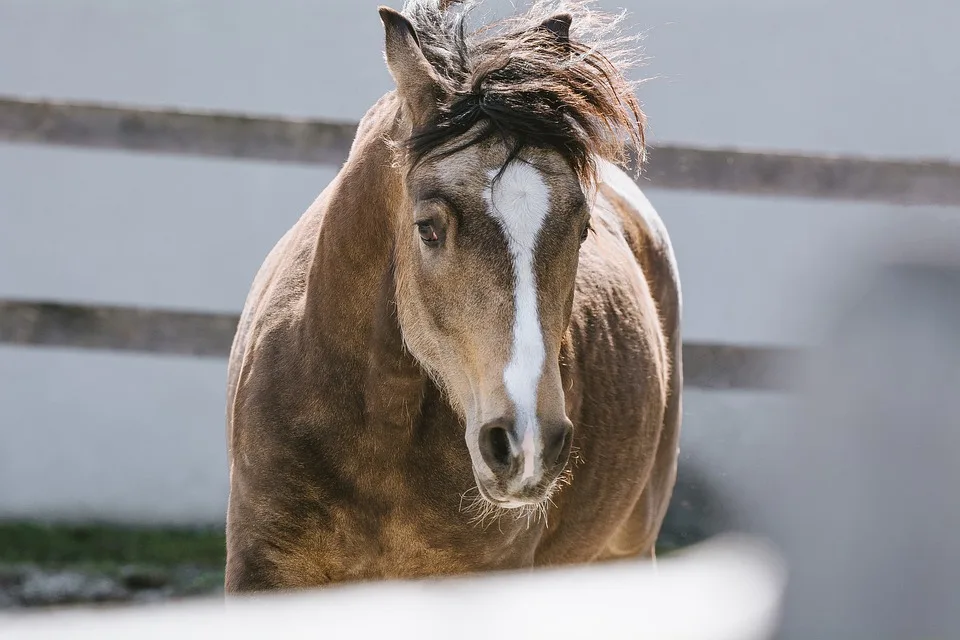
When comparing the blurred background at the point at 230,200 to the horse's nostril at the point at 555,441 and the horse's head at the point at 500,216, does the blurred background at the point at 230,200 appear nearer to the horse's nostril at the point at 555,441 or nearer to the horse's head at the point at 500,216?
the horse's head at the point at 500,216

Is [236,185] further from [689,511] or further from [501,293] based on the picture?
[501,293]

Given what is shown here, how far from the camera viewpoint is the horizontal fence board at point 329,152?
4891 mm

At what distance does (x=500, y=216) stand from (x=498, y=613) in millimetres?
1539

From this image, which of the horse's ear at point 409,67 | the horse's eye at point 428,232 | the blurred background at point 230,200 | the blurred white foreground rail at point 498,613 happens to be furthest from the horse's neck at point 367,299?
the blurred background at point 230,200

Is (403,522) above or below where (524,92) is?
below

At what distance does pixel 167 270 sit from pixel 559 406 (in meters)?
3.92

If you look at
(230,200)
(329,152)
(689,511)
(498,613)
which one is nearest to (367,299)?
(498,613)

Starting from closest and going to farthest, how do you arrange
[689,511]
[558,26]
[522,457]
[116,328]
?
[522,457], [558,26], [116,328], [689,511]

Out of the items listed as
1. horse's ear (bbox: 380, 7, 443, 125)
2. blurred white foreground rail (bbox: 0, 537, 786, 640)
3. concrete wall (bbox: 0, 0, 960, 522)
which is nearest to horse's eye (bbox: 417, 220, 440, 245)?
horse's ear (bbox: 380, 7, 443, 125)

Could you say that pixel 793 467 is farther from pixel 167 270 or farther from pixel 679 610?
pixel 167 270

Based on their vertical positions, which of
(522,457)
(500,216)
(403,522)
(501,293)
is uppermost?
(500,216)

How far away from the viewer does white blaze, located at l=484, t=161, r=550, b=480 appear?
212 cm

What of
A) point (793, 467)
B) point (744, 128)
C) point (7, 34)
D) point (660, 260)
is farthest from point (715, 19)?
point (793, 467)

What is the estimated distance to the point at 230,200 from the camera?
5.75 metres
